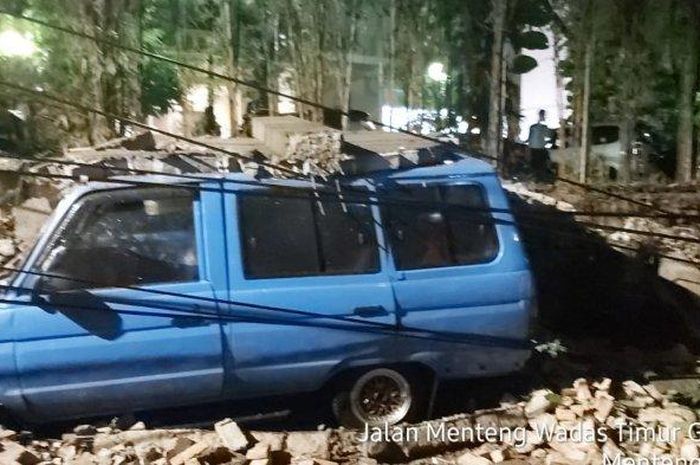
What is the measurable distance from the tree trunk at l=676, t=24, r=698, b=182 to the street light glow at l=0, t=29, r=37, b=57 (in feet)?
17.1

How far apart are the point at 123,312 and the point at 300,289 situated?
68cm

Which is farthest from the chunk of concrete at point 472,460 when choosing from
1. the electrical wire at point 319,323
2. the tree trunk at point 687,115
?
the tree trunk at point 687,115

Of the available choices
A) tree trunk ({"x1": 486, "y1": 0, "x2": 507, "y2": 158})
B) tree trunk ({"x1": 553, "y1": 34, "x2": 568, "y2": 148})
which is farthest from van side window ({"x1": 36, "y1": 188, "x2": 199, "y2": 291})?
tree trunk ({"x1": 553, "y1": 34, "x2": 568, "y2": 148})

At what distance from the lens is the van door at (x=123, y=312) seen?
302cm

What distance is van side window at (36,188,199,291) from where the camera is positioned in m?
3.06

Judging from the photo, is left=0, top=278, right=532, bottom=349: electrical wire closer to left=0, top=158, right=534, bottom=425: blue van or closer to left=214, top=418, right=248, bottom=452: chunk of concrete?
left=0, top=158, right=534, bottom=425: blue van

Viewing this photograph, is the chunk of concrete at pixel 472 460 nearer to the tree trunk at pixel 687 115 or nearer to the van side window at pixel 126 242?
the van side window at pixel 126 242

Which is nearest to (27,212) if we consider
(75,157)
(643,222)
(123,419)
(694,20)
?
(75,157)

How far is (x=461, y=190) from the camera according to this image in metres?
3.41

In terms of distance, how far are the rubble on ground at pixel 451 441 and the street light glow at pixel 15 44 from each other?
2960 millimetres

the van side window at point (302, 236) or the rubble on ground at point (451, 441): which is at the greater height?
the van side window at point (302, 236)

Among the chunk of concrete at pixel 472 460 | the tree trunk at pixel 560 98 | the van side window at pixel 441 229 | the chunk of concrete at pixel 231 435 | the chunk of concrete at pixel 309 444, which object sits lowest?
the chunk of concrete at pixel 472 460

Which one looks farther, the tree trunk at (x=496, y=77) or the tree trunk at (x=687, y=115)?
the tree trunk at (x=687, y=115)

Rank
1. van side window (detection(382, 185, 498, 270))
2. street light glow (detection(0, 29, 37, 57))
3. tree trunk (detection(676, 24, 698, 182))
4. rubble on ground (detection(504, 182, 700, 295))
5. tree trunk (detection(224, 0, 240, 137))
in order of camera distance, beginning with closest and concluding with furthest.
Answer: van side window (detection(382, 185, 498, 270)) → rubble on ground (detection(504, 182, 700, 295)) → street light glow (detection(0, 29, 37, 57)) → tree trunk (detection(224, 0, 240, 137)) → tree trunk (detection(676, 24, 698, 182))
